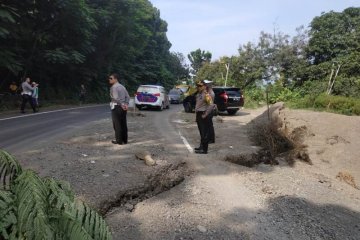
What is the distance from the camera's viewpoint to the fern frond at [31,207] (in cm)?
163

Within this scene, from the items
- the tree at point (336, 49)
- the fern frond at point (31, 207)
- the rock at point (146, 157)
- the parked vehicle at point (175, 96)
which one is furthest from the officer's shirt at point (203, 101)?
the parked vehicle at point (175, 96)

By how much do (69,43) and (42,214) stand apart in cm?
3005

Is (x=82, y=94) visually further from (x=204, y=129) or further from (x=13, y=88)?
(x=204, y=129)

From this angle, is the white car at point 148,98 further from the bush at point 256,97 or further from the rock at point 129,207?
the rock at point 129,207

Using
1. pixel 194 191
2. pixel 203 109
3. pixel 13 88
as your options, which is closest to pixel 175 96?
pixel 13 88

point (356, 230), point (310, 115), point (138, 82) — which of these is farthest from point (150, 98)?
point (138, 82)

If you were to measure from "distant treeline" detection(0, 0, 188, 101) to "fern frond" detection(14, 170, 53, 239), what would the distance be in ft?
61.8

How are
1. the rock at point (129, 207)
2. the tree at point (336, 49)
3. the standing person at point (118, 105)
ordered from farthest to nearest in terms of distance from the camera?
the tree at point (336, 49) → the standing person at point (118, 105) → the rock at point (129, 207)

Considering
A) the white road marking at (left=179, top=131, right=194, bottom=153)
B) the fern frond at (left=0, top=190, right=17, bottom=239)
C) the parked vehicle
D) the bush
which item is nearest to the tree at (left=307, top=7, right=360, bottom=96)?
the bush

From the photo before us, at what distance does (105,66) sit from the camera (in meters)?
39.6

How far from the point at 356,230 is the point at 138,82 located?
48357mm

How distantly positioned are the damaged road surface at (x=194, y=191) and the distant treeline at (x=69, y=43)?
12176 millimetres

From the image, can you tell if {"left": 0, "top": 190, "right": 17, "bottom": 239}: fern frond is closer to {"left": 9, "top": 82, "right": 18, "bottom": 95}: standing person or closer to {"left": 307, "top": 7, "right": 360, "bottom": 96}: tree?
{"left": 9, "top": 82, "right": 18, "bottom": 95}: standing person

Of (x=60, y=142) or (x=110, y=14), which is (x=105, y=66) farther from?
(x=60, y=142)
